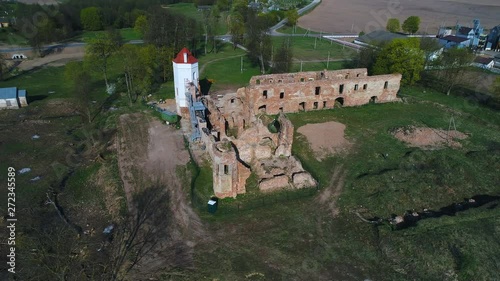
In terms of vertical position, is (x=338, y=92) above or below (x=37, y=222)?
above

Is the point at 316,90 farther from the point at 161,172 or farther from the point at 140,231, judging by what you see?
the point at 140,231

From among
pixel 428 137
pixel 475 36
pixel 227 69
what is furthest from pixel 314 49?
pixel 428 137

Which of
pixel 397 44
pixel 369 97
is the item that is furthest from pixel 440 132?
pixel 397 44

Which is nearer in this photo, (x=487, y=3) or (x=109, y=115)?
(x=109, y=115)

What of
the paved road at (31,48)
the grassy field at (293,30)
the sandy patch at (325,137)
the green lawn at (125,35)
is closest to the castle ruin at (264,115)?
the sandy patch at (325,137)

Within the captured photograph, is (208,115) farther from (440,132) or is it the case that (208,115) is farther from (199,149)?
(440,132)

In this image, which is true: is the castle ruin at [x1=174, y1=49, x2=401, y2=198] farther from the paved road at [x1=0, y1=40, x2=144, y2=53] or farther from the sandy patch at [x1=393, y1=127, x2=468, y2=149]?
the paved road at [x1=0, y1=40, x2=144, y2=53]
